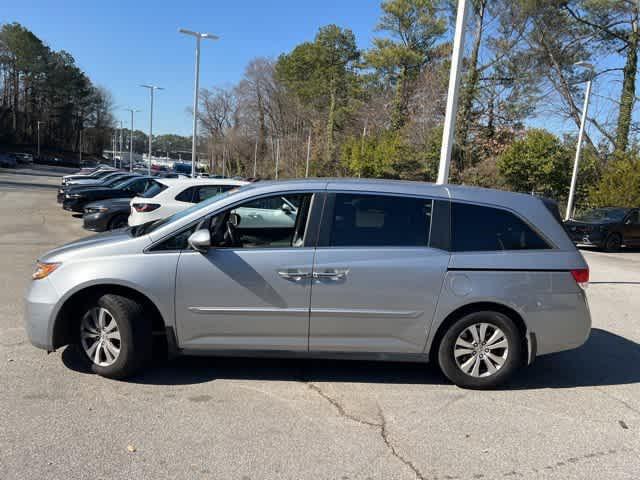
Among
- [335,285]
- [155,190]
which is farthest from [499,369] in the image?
[155,190]

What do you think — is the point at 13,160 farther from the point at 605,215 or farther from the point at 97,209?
the point at 605,215

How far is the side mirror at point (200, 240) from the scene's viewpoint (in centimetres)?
393

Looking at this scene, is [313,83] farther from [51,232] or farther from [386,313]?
[386,313]

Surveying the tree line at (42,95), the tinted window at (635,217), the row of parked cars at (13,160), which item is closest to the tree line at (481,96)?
the tinted window at (635,217)

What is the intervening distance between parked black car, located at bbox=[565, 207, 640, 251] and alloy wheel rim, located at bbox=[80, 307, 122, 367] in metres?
15.2

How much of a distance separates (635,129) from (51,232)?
30041 mm

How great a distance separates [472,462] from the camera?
10.6 ft

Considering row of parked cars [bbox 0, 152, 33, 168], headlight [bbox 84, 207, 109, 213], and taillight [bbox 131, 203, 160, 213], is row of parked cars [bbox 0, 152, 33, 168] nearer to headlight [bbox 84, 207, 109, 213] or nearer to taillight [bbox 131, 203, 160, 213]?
headlight [bbox 84, 207, 109, 213]

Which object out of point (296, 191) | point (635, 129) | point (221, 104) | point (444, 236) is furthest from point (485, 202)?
point (221, 104)

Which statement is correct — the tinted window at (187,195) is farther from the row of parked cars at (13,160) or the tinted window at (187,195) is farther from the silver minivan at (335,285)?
the row of parked cars at (13,160)

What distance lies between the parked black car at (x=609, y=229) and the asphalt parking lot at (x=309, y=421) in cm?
1227

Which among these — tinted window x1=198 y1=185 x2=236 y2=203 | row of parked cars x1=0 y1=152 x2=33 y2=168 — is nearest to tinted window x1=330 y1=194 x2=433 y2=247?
tinted window x1=198 y1=185 x2=236 y2=203

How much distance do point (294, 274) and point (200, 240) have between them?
79 cm

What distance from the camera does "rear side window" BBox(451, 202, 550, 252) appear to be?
4.26m
